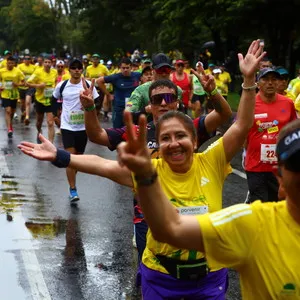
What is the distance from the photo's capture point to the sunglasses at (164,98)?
504 cm

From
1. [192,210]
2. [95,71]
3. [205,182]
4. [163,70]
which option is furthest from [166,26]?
[192,210]

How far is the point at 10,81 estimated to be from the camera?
17.7 m

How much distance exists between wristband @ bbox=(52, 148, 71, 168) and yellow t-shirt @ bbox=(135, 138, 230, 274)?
1.66ft

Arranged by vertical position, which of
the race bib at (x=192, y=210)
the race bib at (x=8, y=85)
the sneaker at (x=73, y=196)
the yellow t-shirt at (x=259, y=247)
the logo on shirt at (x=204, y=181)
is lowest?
the sneaker at (x=73, y=196)

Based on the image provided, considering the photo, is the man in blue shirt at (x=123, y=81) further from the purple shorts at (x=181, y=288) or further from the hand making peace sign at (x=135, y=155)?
the hand making peace sign at (x=135, y=155)

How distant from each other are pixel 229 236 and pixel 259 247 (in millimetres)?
110

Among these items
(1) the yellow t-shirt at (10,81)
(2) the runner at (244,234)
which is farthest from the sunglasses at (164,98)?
(1) the yellow t-shirt at (10,81)

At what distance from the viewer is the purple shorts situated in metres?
3.76

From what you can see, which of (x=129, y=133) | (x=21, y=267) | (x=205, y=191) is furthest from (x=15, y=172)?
(x=129, y=133)

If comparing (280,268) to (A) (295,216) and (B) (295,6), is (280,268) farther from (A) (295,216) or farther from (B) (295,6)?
(B) (295,6)

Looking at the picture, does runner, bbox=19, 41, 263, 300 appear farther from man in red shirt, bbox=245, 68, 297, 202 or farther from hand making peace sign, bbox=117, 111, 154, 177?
man in red shirt, bbox=245, 68, 297, 202

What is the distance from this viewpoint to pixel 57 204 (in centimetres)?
952

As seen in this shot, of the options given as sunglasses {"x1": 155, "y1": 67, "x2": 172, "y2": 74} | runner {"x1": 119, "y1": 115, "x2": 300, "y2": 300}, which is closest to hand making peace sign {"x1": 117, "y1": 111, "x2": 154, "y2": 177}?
runner {"x1": 119, "y1": 115, "x2": 300, "y2": 300}

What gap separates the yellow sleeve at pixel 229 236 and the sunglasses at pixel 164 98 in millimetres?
2774
